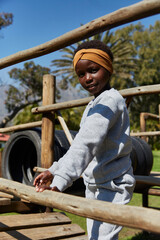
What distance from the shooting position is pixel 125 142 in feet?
5.13

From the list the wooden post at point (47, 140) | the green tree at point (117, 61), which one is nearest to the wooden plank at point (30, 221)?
the wooden post at point (47, 140)

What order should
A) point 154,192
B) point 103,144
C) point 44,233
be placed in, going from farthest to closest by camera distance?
point 154,192, point 44,233, point 103,144

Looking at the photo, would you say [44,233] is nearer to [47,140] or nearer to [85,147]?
[47,140]

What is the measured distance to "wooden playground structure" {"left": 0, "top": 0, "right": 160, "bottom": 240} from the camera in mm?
953

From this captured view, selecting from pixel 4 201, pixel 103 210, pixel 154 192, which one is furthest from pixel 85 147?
pixel 154 192

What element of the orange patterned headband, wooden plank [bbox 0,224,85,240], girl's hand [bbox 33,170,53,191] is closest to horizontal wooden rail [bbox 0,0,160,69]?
the orange patterned headband

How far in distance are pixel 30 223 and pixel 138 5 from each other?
2.11m

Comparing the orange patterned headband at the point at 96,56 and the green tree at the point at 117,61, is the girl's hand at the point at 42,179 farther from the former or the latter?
the green tree at the point at 117,61

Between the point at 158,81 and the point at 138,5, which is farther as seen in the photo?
the point at 158,81

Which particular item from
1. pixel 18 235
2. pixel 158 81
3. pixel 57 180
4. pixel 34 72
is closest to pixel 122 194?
pixel 57 180

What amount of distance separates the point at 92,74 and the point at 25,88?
106 feet

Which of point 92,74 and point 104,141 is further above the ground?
point 92,74

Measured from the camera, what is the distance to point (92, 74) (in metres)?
1.58

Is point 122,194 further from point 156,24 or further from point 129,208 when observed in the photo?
point 156,24
